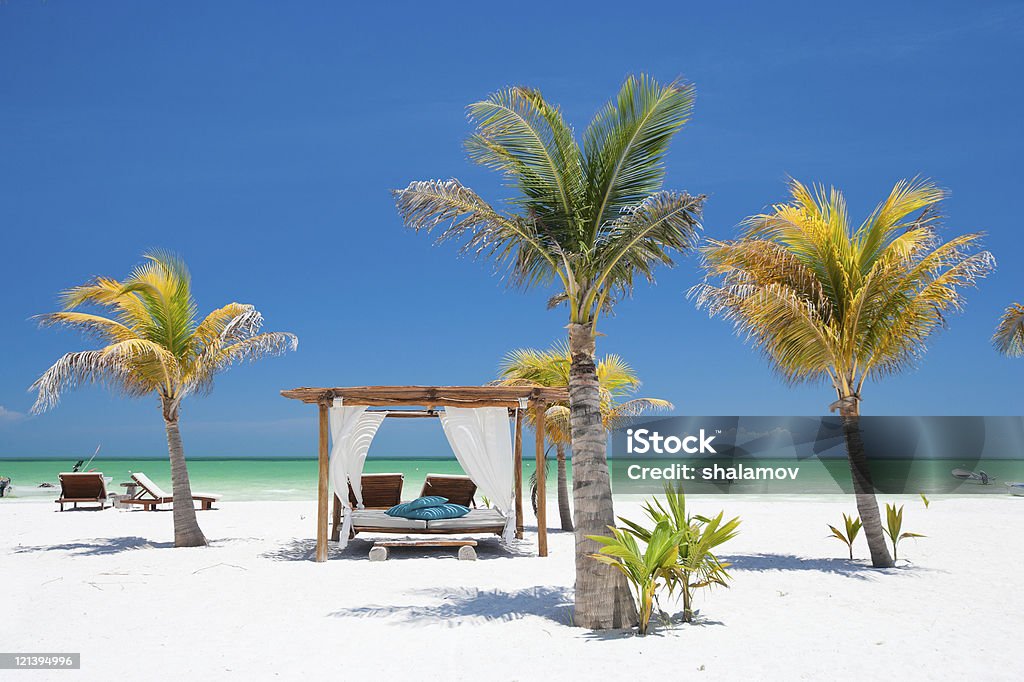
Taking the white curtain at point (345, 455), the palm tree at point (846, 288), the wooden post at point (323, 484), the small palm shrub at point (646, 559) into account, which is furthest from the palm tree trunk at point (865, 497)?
the wooden post at point (323, 484)

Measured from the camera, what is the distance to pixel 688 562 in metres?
6.68

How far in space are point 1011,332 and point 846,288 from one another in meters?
6.04

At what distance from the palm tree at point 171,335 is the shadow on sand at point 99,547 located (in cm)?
81

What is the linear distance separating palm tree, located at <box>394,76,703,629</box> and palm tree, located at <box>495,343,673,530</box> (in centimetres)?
661

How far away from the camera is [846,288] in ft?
32.4

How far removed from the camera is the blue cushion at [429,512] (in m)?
11.4

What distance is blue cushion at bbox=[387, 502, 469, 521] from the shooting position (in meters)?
11.4

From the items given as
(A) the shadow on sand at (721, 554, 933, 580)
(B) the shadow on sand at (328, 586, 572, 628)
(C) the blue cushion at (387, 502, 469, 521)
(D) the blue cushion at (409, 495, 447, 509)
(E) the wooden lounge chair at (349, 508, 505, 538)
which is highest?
(D) the blue cushion at (409, 495, 447, 509)

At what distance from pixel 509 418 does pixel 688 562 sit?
19.3ft

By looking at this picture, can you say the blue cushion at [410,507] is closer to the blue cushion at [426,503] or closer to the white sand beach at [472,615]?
the blue cushion at [426,503]

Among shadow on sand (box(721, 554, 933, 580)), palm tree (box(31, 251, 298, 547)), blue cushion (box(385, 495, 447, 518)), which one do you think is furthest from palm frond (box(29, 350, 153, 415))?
shadow on sand (box(721, 554, 933, 580))

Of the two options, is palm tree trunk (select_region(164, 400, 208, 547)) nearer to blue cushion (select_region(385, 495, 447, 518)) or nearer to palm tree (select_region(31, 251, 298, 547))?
palm tree (select_region(31, 251, 298, 547))

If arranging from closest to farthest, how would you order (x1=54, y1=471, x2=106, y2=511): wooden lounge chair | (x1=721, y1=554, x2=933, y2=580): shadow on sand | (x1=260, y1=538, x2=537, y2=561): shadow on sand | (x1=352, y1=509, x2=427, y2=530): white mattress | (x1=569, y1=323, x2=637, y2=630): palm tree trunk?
(x1=569, y1=323, x2=637, y2=630): palm tree trunk < (x1=721, y1=554, x2=933, y2=580): shadow on sand < (x1=260, y1=538, x2=537, y2=561): shadow on sand < (x1=352, y1=509, x2=427, y2=530): white mattress < (x1=54, y1=471, x2=106, y2=511): wooden lounge chair

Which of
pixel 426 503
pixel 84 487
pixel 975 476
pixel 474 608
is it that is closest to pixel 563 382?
pixel 426 503
